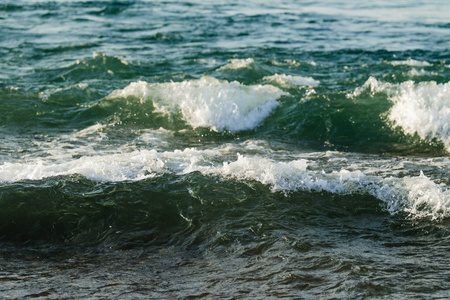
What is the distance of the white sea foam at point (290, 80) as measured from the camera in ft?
35.3

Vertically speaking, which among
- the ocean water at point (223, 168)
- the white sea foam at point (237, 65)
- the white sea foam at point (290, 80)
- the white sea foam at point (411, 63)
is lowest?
the ocean water at point (223, 168)

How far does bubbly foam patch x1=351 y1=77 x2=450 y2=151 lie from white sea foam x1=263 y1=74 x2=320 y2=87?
5.84 feet

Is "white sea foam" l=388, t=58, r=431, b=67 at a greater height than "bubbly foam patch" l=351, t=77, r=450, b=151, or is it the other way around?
"white sea foam" l=388, t=58, r=431, b=67

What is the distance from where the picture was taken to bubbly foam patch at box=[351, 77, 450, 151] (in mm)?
8312

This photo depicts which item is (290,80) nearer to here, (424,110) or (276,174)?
(424,110)

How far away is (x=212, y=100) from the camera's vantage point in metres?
9.40

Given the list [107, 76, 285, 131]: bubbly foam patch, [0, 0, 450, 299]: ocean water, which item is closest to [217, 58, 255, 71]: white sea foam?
[0, 0, 450, 299]: ocean water

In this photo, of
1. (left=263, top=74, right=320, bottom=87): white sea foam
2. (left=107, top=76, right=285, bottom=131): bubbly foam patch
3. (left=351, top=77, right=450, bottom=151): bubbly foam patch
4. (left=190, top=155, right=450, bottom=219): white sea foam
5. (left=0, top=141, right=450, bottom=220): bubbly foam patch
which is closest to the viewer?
(left=190, top=155, right=450, bottom=219): white sea foam

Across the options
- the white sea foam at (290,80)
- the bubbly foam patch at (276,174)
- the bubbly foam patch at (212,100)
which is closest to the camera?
the bubbly foam patch at (276,174)

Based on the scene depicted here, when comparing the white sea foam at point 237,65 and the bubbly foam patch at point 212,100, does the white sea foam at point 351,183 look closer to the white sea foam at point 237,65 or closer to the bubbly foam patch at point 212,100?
the bubbly foam patch at point 212,100

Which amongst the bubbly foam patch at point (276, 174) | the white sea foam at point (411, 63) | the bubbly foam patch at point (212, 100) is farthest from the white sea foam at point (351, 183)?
the white sea foam at point (411, 63)

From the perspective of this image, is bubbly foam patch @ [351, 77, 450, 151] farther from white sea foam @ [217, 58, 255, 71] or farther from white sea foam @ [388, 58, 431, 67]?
white sea foam @ [217, 58, 255, 71]

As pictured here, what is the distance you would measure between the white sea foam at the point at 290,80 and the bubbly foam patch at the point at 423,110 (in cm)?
178

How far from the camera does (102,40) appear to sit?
15805 mm
